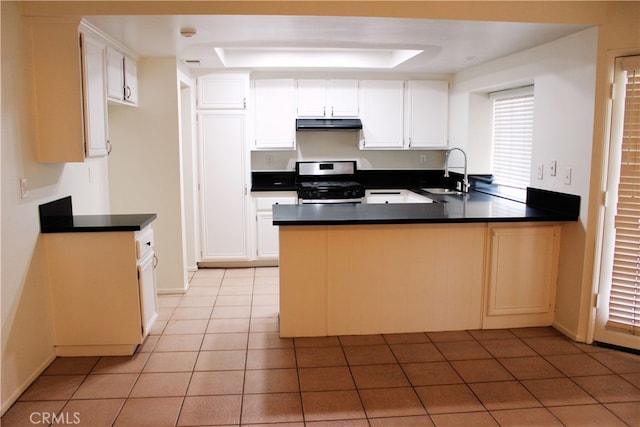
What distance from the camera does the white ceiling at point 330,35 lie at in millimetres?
3178

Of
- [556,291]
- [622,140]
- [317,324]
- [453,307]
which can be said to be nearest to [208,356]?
[317,324]

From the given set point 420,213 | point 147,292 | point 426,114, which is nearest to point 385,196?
point 426,114

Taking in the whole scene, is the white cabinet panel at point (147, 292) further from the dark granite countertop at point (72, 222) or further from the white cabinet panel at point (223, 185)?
the white cabinet panel at point (223, 185)

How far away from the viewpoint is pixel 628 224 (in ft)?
10.6

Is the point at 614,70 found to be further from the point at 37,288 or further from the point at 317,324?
the point at 37,288

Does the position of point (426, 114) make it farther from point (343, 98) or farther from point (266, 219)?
point (266, 219)

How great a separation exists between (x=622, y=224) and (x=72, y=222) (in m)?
3.63

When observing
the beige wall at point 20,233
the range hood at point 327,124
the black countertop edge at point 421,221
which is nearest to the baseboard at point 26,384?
the beige wall at point 20,233

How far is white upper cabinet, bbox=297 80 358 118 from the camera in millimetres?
5418

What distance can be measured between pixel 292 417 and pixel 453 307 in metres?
1.62

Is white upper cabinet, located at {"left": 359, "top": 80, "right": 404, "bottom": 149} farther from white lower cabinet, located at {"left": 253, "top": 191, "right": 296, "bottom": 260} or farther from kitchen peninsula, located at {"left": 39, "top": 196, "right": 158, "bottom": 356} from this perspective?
kitchen peninsula, located at {"left": 39, "top": 196, "right": 158, "bottom": 356}

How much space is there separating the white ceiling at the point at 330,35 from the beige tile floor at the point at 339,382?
84.6 inches

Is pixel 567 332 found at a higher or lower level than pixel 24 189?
lower

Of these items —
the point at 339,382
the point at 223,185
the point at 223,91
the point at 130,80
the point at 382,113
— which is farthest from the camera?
the point at 382,113
